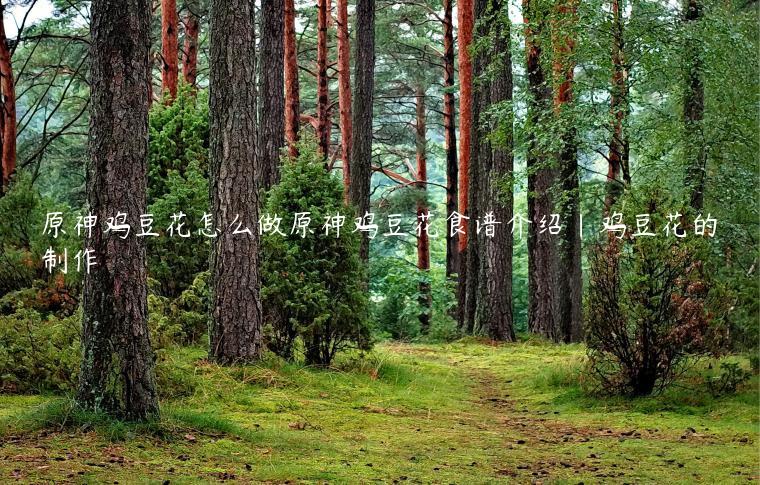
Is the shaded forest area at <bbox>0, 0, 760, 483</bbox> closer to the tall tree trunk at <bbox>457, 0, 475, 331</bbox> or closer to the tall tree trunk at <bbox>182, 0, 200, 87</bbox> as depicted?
the tall tree trunk at <bbox>182, 0, 200, 87</bbox>

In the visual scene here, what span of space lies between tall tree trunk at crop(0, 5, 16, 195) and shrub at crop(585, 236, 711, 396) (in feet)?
37.0

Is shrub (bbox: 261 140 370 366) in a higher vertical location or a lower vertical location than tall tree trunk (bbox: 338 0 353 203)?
lower

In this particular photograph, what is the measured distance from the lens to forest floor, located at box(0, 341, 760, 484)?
552 centimetres

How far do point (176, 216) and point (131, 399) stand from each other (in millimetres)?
5450

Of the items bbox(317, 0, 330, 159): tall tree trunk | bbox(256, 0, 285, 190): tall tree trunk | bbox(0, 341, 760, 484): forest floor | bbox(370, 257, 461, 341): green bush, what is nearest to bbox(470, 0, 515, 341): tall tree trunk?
bbox(370, 257, 461, 341): green bush

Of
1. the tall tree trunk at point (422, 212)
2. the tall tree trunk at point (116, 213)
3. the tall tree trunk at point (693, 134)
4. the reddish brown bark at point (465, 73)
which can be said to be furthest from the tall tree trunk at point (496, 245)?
the tall tree trunk at point (116, 213)

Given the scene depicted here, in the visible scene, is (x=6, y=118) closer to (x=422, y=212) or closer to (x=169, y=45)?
(x=169, y=45)

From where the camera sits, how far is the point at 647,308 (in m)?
8.59

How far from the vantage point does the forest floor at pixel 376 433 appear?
217 inches

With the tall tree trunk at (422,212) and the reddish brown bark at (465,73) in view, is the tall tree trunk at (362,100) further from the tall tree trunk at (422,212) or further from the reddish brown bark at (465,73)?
the tall tree trunk at (422,212)

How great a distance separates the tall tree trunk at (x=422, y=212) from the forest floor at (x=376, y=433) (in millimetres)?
12876

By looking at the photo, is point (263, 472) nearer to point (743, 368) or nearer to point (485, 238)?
point (743, 368)

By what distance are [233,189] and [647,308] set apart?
14.2ft

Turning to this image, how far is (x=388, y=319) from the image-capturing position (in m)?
22.5
